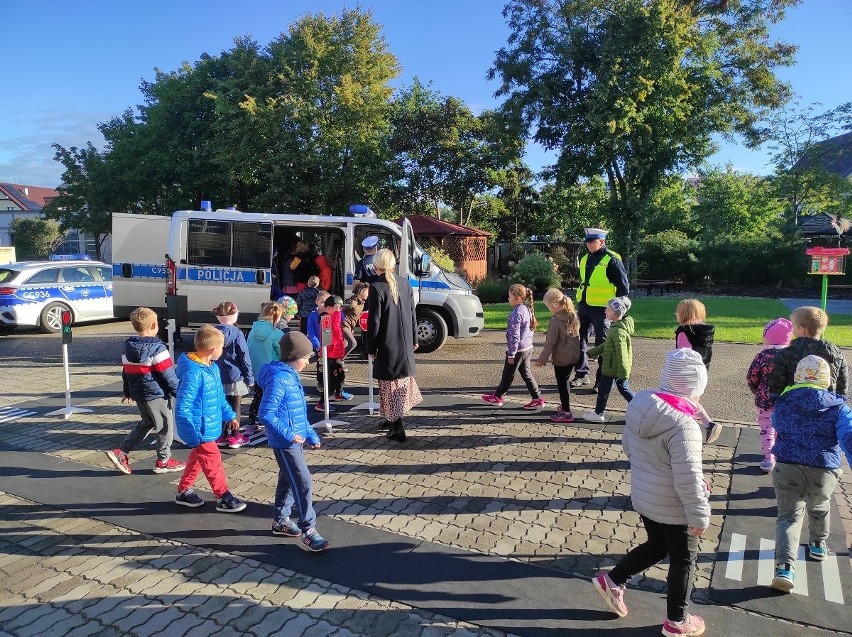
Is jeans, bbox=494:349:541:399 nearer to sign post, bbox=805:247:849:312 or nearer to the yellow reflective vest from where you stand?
the yellow reflective vest

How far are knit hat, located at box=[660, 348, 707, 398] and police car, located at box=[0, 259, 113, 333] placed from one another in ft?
44.8

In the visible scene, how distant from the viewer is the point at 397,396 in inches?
230

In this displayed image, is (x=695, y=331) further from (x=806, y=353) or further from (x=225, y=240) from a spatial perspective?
(x=225, y=240)

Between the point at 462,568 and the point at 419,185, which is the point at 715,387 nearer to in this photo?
the point at 462,568

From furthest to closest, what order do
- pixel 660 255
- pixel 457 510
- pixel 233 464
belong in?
pixel 660 255, pixel 233 464, pixel 457 510

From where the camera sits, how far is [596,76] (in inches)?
848

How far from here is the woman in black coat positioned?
5668 millimetres

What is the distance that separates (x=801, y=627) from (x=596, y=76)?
21527 mm

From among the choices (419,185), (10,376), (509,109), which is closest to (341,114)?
(419,185)

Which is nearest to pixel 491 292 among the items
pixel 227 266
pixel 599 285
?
pixel 227 266

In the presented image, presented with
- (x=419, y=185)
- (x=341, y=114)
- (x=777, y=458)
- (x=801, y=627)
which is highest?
(x=341, y=114)

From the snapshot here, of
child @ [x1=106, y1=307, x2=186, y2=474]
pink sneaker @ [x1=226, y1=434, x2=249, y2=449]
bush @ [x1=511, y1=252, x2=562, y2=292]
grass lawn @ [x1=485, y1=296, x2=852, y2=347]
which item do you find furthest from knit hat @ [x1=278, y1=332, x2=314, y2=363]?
bush @ [x1=511, y1=252, x2=562, y2=292]

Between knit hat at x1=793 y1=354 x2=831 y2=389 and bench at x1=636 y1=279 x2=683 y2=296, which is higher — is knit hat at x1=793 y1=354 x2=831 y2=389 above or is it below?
below

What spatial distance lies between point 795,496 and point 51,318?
1487cm
